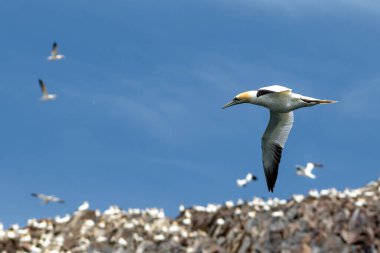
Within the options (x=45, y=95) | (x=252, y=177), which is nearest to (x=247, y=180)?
(x=252, y=177)

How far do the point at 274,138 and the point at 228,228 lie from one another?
9.48 meters

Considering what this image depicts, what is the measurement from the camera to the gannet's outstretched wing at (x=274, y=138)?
2589 centimetres

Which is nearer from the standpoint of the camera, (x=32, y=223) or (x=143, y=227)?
Answer: (x=143, y=227)

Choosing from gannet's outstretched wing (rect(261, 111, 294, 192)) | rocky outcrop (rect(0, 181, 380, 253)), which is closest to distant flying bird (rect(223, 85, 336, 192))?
gannet's outstretched wing (rect(261, 111, 294, 192))

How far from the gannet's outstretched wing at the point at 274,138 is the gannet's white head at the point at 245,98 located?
1.16 meters

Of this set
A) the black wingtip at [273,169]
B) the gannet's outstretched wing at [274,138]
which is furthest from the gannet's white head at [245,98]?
the black wingtip at [273,169]

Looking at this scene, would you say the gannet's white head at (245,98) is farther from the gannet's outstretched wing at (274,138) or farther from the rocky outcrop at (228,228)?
the rocky outcrop at (228,228)

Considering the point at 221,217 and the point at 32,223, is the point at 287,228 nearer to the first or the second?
the point at 221,217

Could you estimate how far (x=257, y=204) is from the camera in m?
17.4

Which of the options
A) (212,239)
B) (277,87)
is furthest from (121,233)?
(277,87)

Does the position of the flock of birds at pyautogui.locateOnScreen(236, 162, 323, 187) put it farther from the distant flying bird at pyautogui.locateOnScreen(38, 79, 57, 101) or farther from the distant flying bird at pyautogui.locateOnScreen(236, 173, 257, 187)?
the distant flying bird at pyautogui.locateOnScreen(38, 79, 57, 101)

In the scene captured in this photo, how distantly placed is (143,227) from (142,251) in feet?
2.77

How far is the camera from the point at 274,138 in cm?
2598

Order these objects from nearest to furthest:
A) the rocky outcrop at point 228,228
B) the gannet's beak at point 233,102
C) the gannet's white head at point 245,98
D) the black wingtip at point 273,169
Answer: the rocky outcrop at point 228,228, the gannet's white head at point 245,98, the gannet's beak at point 233,102, the black wingtip at point 273,169
